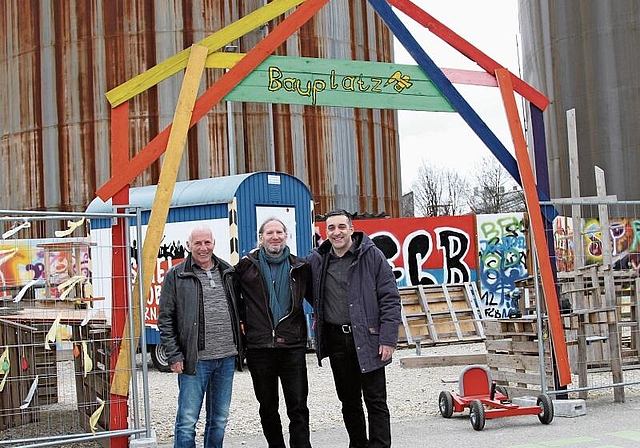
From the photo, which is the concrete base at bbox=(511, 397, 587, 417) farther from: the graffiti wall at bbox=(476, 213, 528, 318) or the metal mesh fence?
the graffiti wall at bbox=(476, 213, 528, 318)

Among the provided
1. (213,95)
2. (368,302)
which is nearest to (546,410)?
(368,302)

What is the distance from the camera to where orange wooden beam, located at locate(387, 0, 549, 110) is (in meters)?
10.2

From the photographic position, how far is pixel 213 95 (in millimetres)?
9211

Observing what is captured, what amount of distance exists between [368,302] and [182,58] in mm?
3230

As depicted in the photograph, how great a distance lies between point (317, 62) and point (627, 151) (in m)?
23.8

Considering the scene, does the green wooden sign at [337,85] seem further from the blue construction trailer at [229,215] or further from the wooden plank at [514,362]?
the blue construction trailer at [229,215]

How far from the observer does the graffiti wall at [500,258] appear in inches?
896

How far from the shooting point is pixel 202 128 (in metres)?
26.3

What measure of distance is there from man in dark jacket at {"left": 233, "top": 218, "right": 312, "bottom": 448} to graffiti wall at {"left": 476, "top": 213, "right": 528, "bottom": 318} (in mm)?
15299

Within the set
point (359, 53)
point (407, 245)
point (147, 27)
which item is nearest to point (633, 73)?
point (359, 53)

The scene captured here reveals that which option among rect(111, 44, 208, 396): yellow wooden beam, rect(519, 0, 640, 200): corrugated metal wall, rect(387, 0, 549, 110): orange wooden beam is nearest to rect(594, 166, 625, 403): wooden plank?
rect(387, 0, 549, 110): orange wooden beam

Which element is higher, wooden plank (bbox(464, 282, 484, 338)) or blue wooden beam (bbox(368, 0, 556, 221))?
blue wooden beam (bbox(368, 0, 556, 221))

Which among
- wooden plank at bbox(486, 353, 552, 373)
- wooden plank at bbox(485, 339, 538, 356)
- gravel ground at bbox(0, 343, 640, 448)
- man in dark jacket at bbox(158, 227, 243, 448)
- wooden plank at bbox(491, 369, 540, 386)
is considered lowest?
gravel ground at bbox(0, 343, 640, 448)

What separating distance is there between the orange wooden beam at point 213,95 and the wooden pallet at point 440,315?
412 inches
